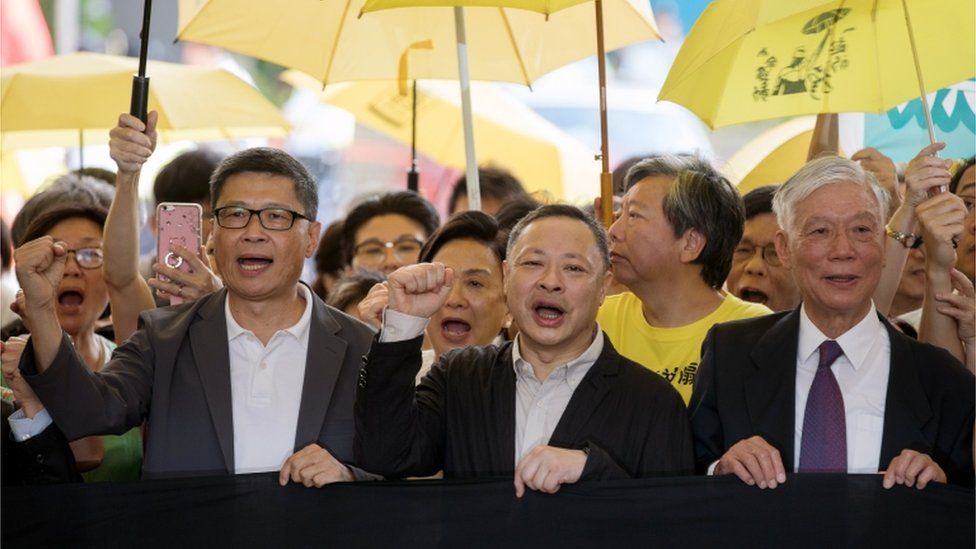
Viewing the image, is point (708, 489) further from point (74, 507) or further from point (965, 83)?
point (965, 83)

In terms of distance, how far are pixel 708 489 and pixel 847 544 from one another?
1.08ft

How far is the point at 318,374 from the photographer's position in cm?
347

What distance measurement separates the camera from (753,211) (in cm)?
508

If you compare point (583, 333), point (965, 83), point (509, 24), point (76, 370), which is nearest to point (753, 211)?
point (965, 83)

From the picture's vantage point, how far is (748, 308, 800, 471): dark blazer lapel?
10.8ft

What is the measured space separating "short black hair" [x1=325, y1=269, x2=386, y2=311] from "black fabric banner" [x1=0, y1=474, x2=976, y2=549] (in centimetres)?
170

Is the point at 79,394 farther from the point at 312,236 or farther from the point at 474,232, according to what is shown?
the point at 474,232

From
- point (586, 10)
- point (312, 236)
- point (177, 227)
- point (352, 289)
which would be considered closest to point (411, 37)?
point (586, 10)

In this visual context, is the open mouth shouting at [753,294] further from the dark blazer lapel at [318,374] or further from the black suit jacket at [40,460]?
the black suit jacket at [40,460]

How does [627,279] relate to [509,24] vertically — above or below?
below

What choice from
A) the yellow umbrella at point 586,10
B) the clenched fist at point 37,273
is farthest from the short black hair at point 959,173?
the clenched fist at point 37,273

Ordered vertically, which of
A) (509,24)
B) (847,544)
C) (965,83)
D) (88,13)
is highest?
(88,13)

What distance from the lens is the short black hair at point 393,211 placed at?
5.55 meters

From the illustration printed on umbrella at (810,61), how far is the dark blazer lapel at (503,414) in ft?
5.32
